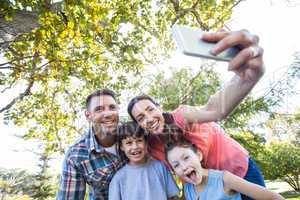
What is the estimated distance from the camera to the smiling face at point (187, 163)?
7.07 ft

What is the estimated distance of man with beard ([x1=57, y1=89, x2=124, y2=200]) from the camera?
2498mm

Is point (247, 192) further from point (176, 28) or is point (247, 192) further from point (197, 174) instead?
point (176, 28)

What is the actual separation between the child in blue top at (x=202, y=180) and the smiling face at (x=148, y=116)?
161mm

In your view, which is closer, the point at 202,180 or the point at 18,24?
the point at 202,180

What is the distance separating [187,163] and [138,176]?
468mm

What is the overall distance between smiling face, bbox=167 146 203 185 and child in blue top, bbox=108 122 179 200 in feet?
0.81

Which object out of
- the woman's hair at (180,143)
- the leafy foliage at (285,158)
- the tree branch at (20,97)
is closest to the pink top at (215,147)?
the woman's hair at (180,143)

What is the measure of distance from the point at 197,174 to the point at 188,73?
15.7 ft

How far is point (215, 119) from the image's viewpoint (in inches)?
74.9

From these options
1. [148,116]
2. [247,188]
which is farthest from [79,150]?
[247,188]

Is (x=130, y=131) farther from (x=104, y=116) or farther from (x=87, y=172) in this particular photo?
(x=87, y=172)

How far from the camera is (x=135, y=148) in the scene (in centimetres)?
245

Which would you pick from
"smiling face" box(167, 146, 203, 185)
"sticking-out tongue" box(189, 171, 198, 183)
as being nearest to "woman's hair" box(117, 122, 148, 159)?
"smiling face" box(167, 146, 203, 185)

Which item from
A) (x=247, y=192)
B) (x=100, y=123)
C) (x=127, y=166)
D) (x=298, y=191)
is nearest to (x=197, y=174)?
(x=247, y=192)
